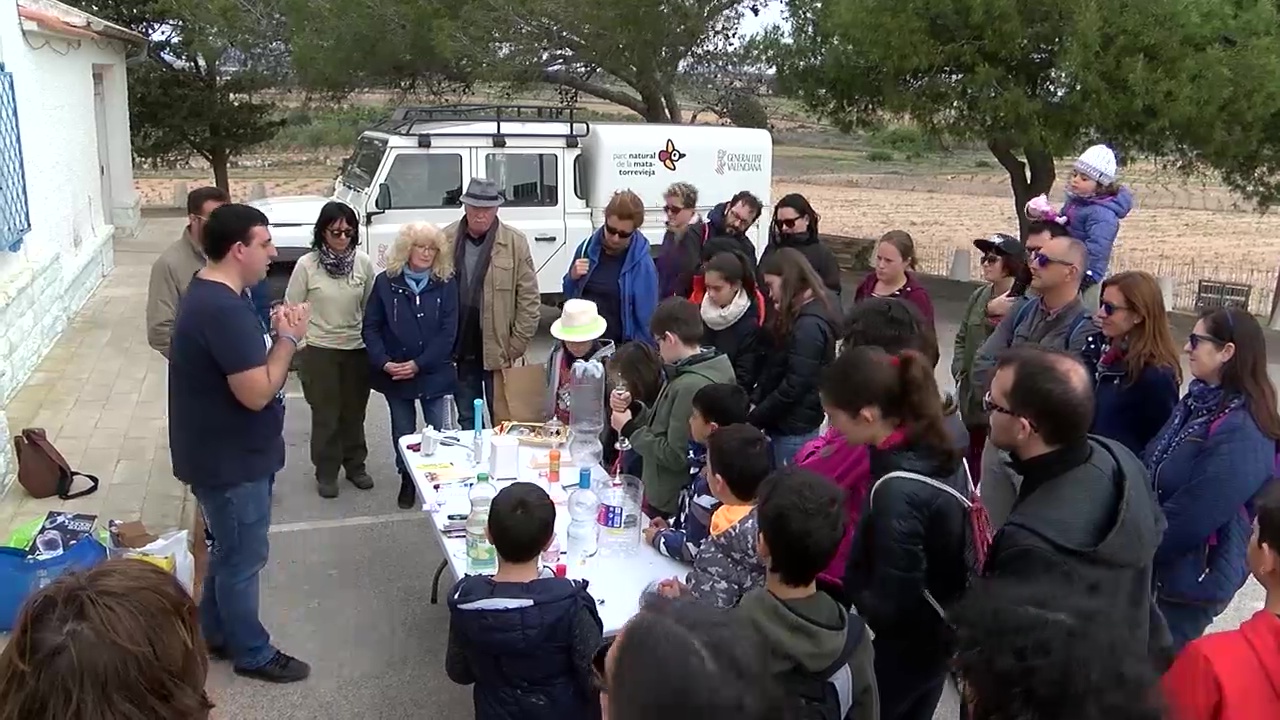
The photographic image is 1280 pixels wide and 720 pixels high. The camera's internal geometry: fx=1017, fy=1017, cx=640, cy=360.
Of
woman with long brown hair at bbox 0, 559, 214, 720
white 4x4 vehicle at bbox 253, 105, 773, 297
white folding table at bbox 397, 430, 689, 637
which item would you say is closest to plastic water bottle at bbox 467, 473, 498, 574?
white folding table at bbox 397, 430, 689, 637

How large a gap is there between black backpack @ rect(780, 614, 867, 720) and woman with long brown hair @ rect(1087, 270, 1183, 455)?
1878mm

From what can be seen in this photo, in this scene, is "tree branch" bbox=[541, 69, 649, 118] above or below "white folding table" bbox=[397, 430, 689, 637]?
above

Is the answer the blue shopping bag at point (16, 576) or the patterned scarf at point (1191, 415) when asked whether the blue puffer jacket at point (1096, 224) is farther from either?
the blue shopping bag at point (16, 576)

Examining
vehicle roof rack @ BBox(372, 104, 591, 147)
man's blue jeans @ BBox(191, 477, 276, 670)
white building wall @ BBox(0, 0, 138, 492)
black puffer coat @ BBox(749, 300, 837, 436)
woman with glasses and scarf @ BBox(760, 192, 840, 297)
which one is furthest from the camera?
vehicle roof rack @ BBox(372, 104, 591, 147)

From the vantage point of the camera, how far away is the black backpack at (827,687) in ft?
Result: 7.88

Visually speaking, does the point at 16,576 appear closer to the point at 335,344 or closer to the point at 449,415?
the point at 335,344

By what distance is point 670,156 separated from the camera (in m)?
10.1

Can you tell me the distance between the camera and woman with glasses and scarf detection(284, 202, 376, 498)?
5633 mm

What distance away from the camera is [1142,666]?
5.01 feet

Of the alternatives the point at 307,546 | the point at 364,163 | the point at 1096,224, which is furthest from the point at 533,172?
the point at 1096,224

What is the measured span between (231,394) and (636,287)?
9.01ft

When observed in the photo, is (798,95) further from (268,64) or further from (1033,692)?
(1033,692)

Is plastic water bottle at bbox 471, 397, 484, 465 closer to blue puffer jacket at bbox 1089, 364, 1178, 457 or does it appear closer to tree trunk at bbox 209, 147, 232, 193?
blue puffer jacket at bbox 1089, 364, 1178, 457

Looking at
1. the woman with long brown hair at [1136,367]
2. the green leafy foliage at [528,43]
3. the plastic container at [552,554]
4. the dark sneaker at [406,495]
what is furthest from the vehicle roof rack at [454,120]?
the woman with long brown hair at [1136,367]
